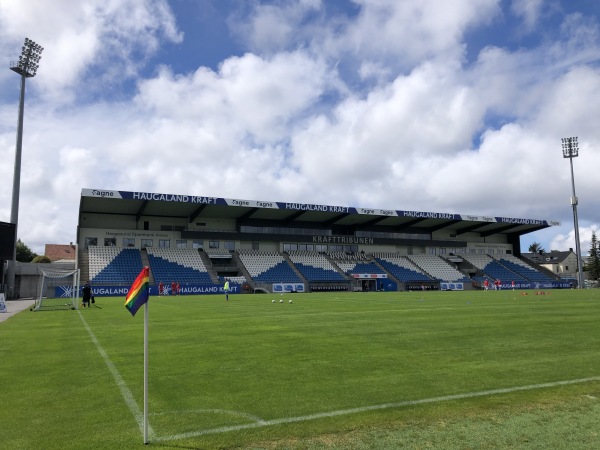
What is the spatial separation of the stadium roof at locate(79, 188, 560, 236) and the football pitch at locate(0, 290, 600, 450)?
136 ft

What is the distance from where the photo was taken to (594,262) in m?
101

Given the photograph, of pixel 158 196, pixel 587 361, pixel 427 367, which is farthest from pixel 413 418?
pixel 158 196

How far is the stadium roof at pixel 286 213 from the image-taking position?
5203 cm

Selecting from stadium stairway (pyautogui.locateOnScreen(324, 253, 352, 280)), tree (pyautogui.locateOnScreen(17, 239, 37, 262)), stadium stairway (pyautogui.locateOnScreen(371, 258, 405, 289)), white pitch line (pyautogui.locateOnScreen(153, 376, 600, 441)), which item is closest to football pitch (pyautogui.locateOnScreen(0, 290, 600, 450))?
white pitch line (pyautogui.locateOnScreen(153, 376, 600, 441))

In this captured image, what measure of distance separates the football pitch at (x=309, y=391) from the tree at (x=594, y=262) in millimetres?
104157

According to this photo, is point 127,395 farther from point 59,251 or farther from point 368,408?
point 59,251

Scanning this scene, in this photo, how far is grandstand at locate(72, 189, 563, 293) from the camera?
174 feet

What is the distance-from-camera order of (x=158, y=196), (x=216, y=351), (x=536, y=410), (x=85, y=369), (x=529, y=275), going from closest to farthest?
(x=536, y=410)
(x=85, y=369)
(x=216, y=351)
(x=158, y=196)
(x=529, y=275)

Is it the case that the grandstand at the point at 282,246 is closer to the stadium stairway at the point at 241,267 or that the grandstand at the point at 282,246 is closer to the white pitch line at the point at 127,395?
the stadium stairway at the point at 241,267

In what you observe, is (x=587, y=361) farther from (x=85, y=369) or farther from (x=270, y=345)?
(x=85, y=369)

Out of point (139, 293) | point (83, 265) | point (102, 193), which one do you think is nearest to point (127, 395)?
point (139, 293)

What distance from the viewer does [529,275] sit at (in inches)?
2822

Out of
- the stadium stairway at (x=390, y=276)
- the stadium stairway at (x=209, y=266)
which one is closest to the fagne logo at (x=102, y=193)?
the stadium stairway at (x=209, y=266)

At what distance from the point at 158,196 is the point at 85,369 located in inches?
1744
